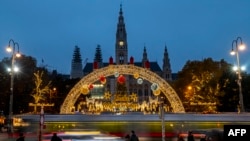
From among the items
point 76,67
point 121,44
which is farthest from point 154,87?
point 76,67

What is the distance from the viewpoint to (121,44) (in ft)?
554

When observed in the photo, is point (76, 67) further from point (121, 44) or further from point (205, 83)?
point (205, 83)

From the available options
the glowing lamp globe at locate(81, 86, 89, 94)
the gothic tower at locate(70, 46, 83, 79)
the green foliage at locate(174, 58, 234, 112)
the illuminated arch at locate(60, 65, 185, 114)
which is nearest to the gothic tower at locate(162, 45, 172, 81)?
the gothic tower at locate(70, 46, 83, 79)

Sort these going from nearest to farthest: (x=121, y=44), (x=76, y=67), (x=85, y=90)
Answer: (x=85, y=90) < (x=121, y=44) < (x=76, y=67)

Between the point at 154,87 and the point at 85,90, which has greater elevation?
the point at 154,87

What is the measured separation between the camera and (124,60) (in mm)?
166750

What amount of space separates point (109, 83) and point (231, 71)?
10758 cm

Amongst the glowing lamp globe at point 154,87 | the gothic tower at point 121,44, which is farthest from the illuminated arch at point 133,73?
the gothic tower at point 121,44

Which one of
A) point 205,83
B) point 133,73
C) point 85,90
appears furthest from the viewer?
point 205,83

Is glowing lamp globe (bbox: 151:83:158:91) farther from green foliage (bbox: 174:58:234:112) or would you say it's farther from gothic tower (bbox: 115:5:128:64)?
gothic tower (bbox: 115:5:128:64)

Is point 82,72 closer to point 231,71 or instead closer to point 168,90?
point 231,71

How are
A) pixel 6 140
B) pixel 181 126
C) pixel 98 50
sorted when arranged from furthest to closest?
1. pixel 98 50
2. pixel 181 126
3. pixel 6 140

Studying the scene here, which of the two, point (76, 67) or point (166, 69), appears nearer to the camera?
point (76, 67)

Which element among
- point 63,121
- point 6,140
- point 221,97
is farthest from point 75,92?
point 221,97
